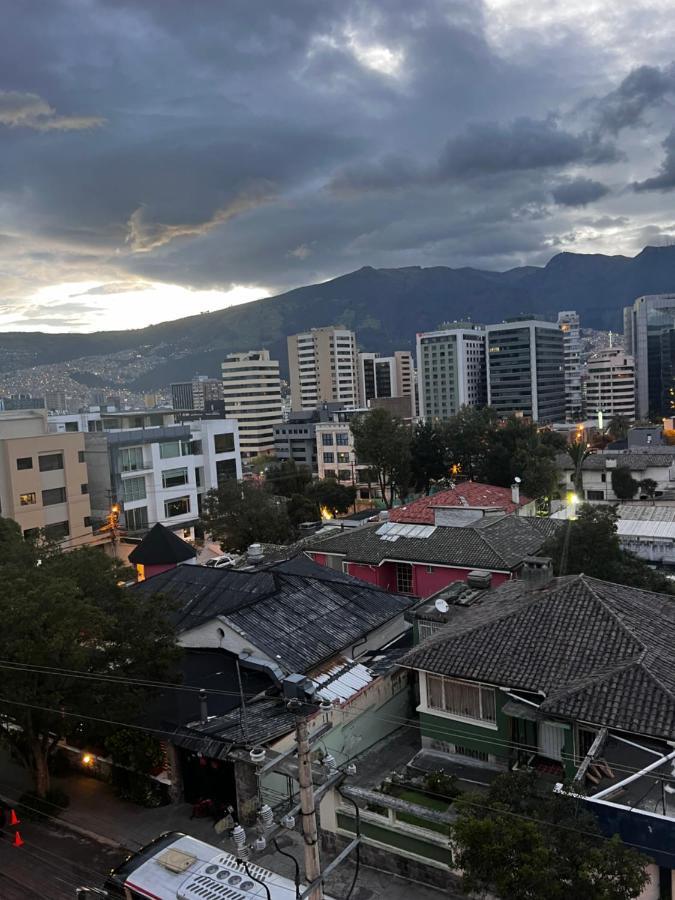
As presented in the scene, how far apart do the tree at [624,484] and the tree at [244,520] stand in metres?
29.4

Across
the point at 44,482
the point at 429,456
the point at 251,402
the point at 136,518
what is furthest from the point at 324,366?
the point at 44,482

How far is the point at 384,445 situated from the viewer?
5466 centimetres

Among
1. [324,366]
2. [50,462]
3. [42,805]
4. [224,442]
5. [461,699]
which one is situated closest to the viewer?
[461,699]

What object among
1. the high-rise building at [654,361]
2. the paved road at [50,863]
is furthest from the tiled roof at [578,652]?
the high-rise building at [654,361]

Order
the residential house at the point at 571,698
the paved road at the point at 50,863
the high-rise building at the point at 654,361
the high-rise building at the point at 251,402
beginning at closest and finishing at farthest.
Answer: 1. the residential house at the point at 571,698
2. the paved road at the point at 50,863
3. the high-rise building at the point at 251,402
4. the high-rise building at the point at 654,361

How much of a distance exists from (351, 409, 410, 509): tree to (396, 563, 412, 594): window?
2543 centimetres

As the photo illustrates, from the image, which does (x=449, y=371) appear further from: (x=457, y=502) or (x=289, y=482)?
(x=457, y=502)

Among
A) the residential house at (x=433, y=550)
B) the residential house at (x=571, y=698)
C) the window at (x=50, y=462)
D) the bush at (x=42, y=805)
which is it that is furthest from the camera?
the window at (x=50, y=462)

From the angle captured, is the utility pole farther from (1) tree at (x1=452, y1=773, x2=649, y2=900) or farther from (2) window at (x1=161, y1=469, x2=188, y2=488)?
(2) window at (x1=161, y1=469, x2=188, y2=488)

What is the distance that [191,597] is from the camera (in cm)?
2212

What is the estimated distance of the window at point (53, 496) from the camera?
4916 cm

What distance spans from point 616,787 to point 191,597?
48.7 ft

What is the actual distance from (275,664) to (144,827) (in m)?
4.75

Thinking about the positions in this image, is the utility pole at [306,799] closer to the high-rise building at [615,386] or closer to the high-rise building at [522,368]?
the high-rise building at [522,368]
